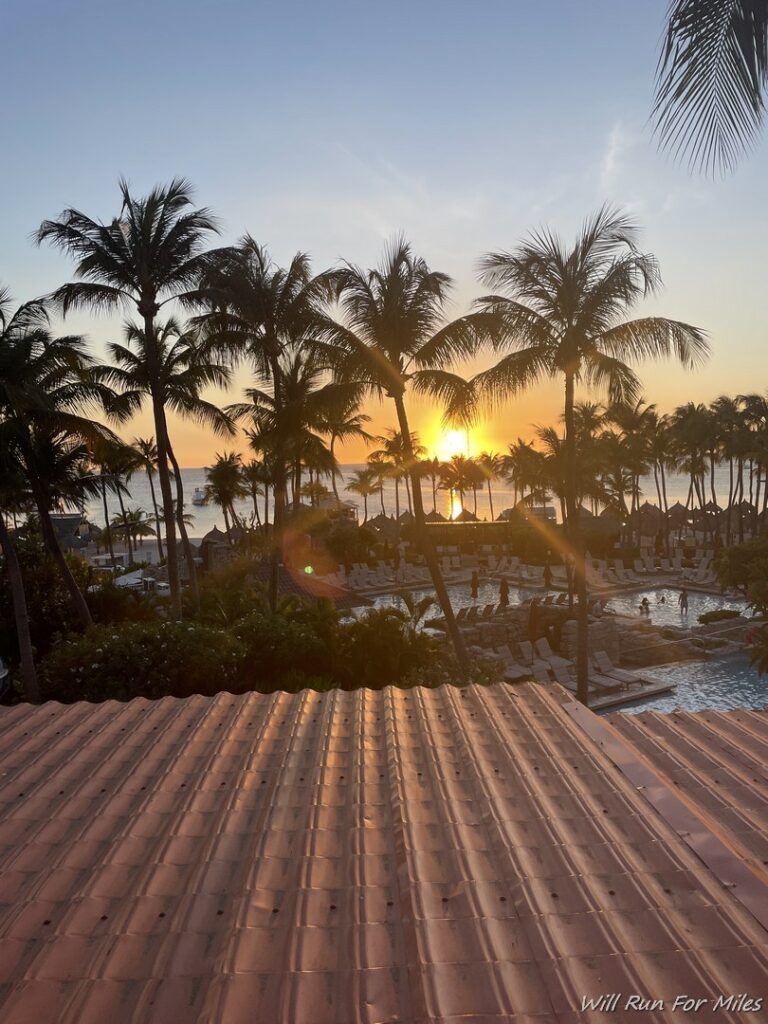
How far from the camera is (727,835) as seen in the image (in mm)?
3652

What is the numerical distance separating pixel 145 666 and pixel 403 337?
8608mm

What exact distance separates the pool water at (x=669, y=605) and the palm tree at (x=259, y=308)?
15.2m

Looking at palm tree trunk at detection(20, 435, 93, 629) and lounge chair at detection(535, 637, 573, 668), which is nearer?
palm tree trunk at detection(20, 435, 93, 629)

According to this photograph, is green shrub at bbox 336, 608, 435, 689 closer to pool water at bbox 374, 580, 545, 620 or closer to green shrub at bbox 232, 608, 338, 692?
green shrub at bbox 232, 608, 338, 692

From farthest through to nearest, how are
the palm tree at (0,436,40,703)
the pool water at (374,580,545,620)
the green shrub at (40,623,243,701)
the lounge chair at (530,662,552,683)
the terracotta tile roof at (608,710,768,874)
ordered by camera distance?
1. the pool water at (374,580,545,620)
2. the lounge chair at (530,662,552,683)
3. the palm tree at (0,436,40,703)
4. the green shrub at (40,623,243,701)
5. the terracotta tile roof at (608,710,768,874)

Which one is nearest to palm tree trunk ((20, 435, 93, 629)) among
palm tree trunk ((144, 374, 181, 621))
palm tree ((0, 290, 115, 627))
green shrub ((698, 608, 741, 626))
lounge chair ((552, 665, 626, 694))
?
palm tree ((0, 290, 115, 627))

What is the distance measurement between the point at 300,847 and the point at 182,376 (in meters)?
15.4

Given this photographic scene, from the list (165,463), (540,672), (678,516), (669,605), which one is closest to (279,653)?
(165,463)

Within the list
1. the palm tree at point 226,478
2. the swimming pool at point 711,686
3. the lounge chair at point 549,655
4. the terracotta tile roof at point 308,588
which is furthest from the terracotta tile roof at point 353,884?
the palm tree at point 226,478

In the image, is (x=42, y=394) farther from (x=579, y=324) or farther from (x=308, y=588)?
(x=308, y=588)

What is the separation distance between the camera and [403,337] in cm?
1348

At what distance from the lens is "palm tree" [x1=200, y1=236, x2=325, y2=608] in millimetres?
15992

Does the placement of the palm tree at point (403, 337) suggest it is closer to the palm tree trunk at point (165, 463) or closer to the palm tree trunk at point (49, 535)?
the palm tree trunk at point (165, 463)

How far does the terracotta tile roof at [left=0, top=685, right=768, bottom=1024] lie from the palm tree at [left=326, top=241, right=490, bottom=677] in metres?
8.71
